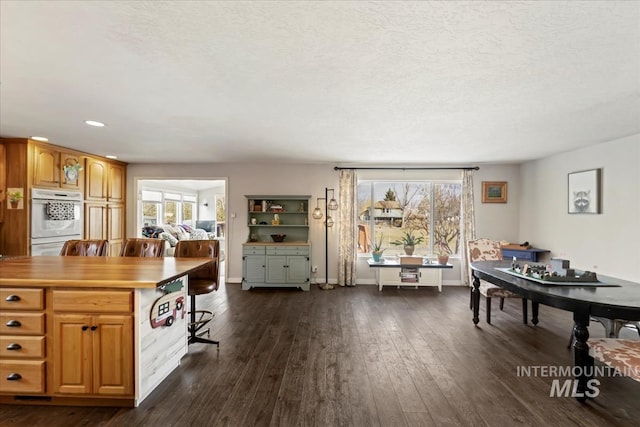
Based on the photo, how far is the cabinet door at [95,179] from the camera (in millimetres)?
5022

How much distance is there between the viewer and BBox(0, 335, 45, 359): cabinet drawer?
2125mm

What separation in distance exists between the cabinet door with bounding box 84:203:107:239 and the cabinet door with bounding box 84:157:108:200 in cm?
16

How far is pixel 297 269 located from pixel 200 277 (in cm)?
238

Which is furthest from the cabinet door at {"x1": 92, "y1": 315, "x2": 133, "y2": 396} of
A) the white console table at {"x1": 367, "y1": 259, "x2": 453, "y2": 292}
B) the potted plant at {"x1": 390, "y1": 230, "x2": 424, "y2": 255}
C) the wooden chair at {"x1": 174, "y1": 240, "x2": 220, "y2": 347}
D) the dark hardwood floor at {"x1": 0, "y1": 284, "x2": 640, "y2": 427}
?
the potted plant at {"x1": 390, "y1": 230, "x2": 424, "y2": 255}

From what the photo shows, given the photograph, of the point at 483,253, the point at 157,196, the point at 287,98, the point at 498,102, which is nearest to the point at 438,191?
the point at 483,253

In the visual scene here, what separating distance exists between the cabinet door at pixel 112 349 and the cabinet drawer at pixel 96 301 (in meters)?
0.06

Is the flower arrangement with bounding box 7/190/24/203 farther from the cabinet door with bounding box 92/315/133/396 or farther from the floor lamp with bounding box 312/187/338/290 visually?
the floor lamp with bounding box 312/187/338/290

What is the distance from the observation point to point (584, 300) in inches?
87.9

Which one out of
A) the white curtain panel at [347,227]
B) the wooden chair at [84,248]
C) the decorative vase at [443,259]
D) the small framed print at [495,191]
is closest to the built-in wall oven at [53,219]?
the wooden chair at [84,248]

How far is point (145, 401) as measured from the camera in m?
2.20

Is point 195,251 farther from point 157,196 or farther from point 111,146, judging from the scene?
point 157,196

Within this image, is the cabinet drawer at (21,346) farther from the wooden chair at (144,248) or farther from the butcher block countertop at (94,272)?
the wooden chair at (144,248)

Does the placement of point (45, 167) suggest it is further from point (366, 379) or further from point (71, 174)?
point (366, 379)

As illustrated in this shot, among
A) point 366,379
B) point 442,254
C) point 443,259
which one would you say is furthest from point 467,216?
point 366,379
